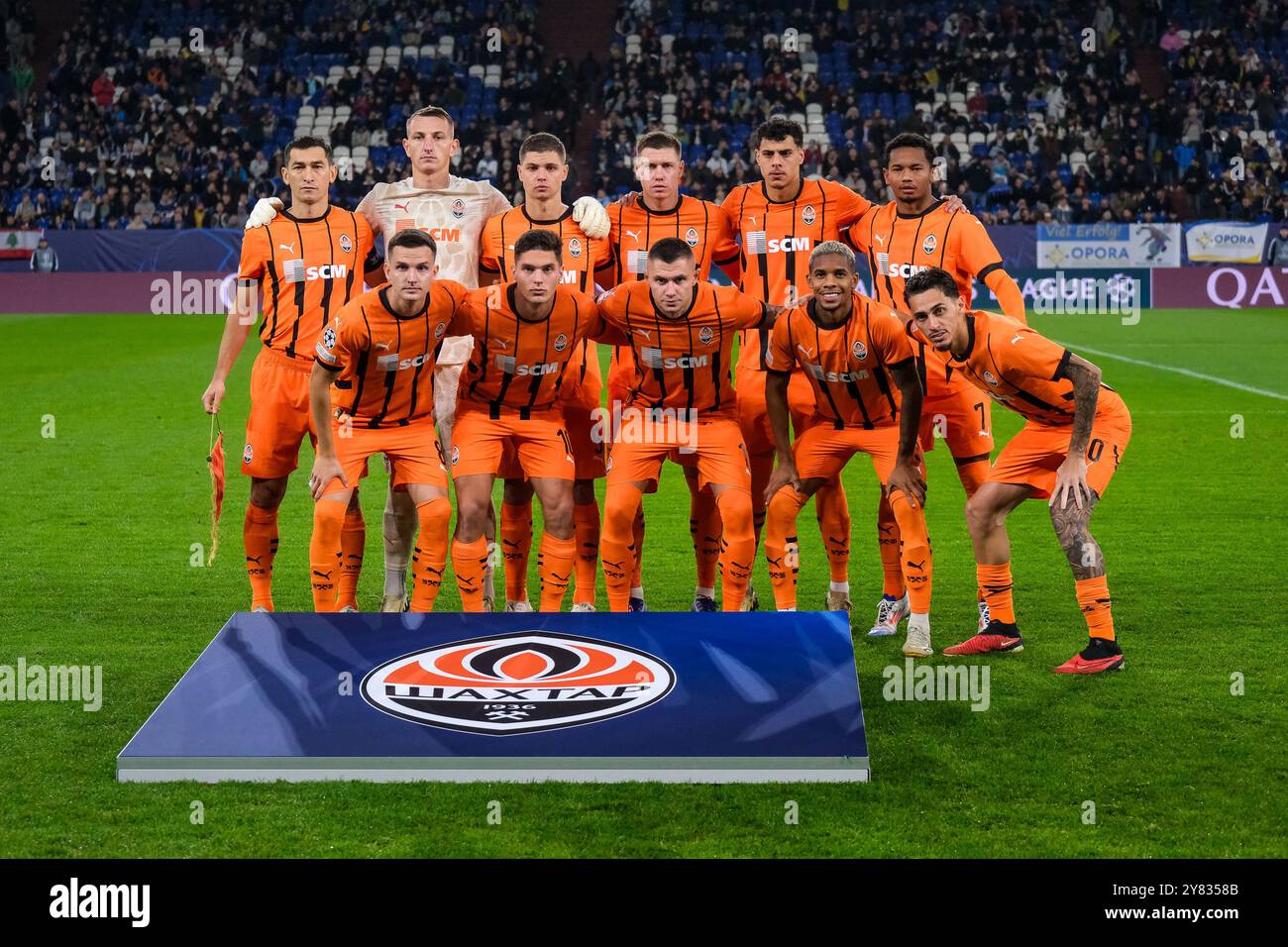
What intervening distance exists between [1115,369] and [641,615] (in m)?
14.9

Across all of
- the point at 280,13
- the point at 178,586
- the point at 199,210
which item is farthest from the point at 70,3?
the point at 178,586

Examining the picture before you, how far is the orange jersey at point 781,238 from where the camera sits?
7398 mm

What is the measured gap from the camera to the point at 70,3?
1454 inches

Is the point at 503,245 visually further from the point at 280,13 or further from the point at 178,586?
the point at 280,13

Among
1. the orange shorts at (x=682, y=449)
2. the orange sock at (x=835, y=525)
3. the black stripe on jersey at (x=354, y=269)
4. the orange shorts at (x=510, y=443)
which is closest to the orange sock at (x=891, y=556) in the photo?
the orange sock at (x=835, y=525)

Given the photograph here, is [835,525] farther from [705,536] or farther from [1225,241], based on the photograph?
[1225,241]

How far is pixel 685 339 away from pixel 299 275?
76.4 inches

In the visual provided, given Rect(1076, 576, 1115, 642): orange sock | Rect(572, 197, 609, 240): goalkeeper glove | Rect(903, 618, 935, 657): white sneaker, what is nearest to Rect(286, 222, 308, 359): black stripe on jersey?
Rect(572, 197, 609, 240): goalkeeper glove

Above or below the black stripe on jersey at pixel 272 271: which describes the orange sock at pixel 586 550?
below

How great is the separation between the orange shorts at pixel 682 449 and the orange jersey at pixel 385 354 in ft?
3.07

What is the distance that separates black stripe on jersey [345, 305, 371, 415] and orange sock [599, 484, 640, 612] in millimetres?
1223

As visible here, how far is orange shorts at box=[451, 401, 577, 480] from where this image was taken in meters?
6.83

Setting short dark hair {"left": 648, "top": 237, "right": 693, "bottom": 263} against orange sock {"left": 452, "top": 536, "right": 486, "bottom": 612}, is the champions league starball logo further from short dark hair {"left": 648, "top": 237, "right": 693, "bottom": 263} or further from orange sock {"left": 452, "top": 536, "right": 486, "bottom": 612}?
short dark hair {"left": 648, "top": 237, "right": 693, "bottom": 263}

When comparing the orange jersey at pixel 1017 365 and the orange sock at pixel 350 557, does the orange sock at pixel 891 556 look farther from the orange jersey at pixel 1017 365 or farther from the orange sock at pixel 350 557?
the orange sock at pixel 350 557
